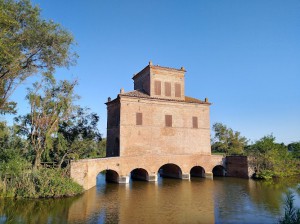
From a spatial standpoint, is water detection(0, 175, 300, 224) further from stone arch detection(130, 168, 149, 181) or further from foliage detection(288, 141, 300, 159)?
foliage detection(288, 141, 300, 159)

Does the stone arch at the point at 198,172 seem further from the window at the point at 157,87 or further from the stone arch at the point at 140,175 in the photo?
the window at the point at 157,87

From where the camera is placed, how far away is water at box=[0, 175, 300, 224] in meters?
12.9

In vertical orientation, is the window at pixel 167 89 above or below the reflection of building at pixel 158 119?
above

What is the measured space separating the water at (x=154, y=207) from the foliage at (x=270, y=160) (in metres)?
7.62

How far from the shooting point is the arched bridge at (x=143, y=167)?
19969 millimetres

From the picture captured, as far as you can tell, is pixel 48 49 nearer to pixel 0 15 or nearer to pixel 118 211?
pixel 0 15

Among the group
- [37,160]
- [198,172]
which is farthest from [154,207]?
[198,172]

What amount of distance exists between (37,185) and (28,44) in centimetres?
976

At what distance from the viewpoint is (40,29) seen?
1523 centimetres

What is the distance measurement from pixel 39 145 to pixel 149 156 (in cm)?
1084

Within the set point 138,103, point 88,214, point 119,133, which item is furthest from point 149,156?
point 88,214

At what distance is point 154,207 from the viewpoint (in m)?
15.1

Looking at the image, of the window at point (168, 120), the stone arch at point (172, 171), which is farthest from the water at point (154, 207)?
the window at point (168, 120)

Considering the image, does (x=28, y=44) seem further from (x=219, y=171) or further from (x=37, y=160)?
(x=219, y=171)
